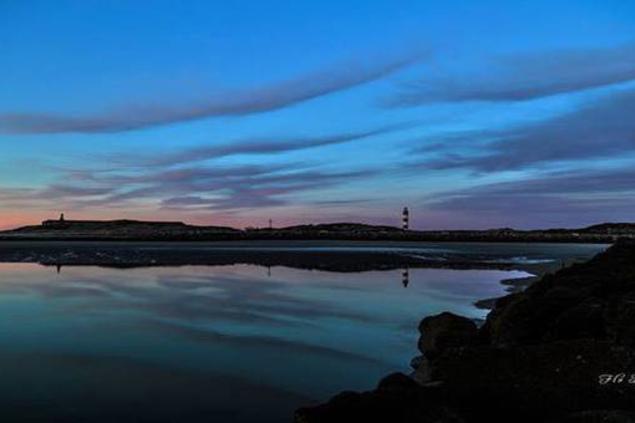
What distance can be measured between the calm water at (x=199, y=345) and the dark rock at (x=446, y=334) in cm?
67

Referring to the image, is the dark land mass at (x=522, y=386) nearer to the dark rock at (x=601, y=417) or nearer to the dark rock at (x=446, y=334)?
the dark rock at (x=601, y=417)

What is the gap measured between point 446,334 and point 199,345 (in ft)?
15.8

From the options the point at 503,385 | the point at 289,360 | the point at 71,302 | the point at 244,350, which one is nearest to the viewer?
the point at 503,385

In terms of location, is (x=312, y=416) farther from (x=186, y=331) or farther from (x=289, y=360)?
(x=186, y=331)

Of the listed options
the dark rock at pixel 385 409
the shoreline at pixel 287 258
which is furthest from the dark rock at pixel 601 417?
the shoreline at pixel 287 258

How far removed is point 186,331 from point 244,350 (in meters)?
2.58

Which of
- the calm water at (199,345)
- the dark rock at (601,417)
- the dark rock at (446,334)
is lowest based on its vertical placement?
the calm water at (199,345)

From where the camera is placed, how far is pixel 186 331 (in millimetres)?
15211

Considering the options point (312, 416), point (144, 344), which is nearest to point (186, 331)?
point (144, 344)

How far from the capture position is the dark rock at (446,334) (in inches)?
456

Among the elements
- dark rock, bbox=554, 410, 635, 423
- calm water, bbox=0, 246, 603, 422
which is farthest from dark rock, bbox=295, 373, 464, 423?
calm water, bbox=0, 246, 603, 422

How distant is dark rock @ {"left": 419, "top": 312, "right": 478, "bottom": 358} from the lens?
1158 centimetres

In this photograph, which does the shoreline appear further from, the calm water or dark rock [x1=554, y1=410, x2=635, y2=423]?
dark rock [x1=554, y1=410, x2=635, y2=423]

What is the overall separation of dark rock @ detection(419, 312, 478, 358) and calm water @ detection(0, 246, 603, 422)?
2.20ft
